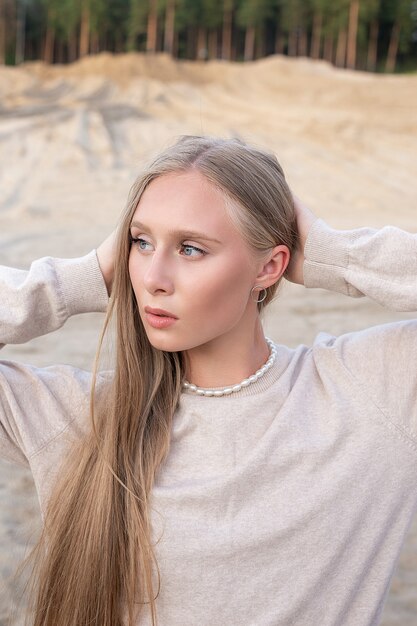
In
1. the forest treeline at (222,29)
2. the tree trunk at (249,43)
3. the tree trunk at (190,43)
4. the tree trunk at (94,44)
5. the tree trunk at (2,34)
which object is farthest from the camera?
the tree trunk at (94,44)

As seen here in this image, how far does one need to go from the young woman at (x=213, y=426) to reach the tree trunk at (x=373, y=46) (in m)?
29.9

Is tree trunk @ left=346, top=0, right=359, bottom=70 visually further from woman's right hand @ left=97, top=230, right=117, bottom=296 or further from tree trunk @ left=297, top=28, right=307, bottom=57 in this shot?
woman's right hand @ left=97, top=230, right=117, bottom=296

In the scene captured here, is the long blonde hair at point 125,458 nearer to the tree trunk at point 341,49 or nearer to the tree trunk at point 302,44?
the tree trunk at point 341,49

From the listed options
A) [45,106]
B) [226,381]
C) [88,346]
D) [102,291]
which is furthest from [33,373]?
[45,106]

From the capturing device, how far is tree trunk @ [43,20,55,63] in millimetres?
31344

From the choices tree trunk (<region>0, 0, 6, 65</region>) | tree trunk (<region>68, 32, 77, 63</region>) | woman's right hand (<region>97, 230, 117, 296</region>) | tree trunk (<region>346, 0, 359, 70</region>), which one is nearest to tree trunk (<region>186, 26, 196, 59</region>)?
tree trunk (<region>68, 32, 77, 63</region>)

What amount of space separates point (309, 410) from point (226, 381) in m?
0.18

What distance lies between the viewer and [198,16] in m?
30.0

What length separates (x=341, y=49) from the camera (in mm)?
29141

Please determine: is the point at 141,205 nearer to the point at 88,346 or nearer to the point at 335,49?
the point at 88,346

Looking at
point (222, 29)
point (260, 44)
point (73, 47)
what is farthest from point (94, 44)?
point (260, 44)

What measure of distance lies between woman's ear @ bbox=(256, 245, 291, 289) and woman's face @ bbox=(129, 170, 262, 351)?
0.07m

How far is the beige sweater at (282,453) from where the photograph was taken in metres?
1.46

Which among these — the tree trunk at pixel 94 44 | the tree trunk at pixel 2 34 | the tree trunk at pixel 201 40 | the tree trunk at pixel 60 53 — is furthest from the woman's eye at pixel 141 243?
the tree trunk at pixel 60 53
